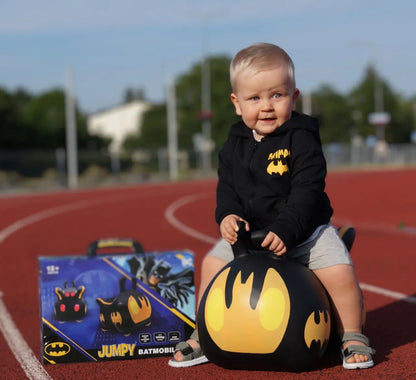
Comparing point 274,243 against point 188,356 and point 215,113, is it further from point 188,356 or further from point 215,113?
point 215,113

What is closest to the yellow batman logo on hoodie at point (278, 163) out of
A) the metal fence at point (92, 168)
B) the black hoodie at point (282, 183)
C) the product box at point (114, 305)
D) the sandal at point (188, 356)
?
the black hoodie at point (282, 183)

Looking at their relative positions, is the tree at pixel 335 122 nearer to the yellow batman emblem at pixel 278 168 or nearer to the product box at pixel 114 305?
the product box at pixel 114 305

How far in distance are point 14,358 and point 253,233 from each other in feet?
6.20

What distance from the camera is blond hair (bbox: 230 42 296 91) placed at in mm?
4535

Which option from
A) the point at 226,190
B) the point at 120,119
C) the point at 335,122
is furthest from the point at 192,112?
the point at 226,190

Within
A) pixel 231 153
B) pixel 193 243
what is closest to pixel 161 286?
pixel 231 153

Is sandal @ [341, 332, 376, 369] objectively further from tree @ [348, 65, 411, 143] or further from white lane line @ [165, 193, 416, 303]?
tree @ [348, 65, 411, 143]

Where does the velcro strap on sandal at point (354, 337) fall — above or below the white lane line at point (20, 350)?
above

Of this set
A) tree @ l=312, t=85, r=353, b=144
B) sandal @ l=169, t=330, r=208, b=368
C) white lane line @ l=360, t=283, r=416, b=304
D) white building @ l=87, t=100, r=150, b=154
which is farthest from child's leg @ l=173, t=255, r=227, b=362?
white building @ l=87, t=100, r=150, b=154

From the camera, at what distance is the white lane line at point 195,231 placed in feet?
23.7

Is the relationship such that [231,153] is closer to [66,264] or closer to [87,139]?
[66,264]

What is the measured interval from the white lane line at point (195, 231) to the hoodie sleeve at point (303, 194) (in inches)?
109

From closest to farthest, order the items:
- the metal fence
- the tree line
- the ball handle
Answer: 1. the ball handle
2. the metal fence
3. the tree line

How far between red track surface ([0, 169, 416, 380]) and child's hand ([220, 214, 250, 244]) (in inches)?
30.4
